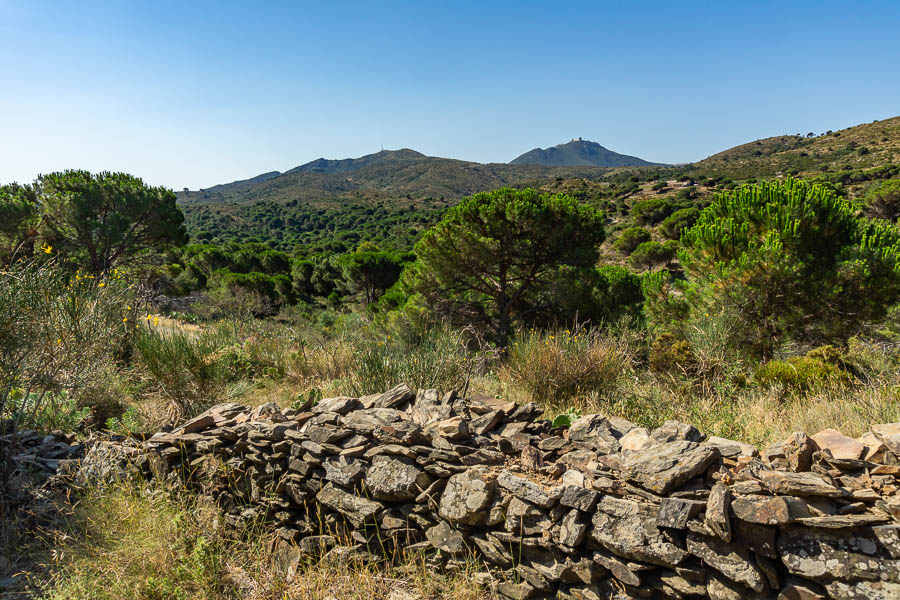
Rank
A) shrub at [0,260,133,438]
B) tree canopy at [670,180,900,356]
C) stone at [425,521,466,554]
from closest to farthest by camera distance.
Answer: stone at [425,521,466,554] → shrub at [0,260,133,438] → tree canopy at [670,180,900,356]

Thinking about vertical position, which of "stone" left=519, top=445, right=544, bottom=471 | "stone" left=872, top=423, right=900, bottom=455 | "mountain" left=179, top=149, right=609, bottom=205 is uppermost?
"mountain" left=179, top=149, right=609, bottom=205

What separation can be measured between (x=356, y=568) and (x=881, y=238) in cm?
802

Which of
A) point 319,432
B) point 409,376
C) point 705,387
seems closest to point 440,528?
point 319,432

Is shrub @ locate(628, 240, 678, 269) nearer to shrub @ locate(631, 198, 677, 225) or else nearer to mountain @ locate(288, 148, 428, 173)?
shrub @ locate(631, 198, 677, 225)

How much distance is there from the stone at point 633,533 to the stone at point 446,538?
82 centimetres

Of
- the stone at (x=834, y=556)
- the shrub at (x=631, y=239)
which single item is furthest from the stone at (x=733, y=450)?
the shrub at (x=631, y=239)

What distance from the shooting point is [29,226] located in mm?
14008

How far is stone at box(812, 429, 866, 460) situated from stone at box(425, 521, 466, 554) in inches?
78.0

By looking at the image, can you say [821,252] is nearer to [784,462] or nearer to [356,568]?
[784,462]

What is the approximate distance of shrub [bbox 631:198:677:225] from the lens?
3288cm

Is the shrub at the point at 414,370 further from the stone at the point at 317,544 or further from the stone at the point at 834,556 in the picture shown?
the stone at the point at 834,556

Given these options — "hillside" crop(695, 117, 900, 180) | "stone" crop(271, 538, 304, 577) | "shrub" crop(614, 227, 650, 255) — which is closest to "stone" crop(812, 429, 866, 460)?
"stone" crop(271, 538, 304, 577)

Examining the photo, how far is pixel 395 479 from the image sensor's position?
2.84 metres

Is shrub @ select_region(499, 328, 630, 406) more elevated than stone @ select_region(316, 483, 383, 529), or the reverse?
shrub @ select_region(499, 328, 630, 406)
